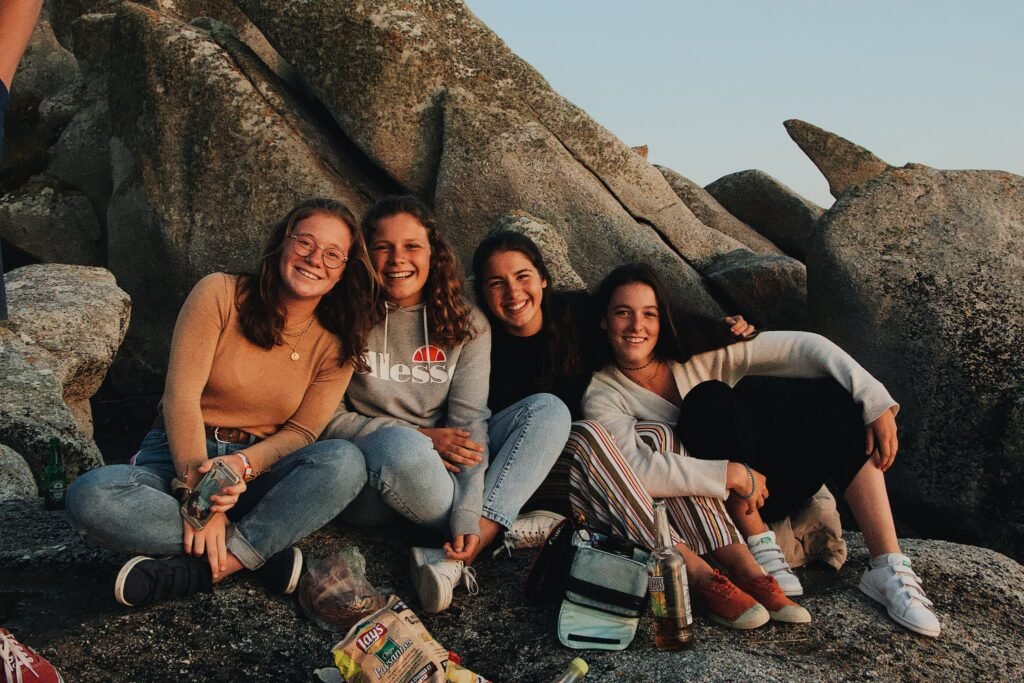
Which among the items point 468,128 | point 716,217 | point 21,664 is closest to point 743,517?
point 21,664

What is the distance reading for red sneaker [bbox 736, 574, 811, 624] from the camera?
165 inches

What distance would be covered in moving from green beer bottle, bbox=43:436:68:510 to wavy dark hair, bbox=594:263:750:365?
3149 millimetres

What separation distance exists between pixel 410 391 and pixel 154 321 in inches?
256

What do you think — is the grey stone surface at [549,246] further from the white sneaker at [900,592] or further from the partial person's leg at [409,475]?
the white sneaker at [900,592]

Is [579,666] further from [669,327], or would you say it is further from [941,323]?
[941,323]

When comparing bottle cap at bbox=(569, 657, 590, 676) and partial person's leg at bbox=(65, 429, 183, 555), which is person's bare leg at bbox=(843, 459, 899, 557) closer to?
bottle cap at bbox=(569, 657, 590, 676)

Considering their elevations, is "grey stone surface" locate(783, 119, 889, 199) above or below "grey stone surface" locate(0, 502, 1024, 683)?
above

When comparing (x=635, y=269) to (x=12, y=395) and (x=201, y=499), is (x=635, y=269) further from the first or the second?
(x=12, y=395)

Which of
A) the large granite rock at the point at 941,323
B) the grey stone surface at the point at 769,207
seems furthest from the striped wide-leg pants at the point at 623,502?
the grey stone surface at the point at 769,207

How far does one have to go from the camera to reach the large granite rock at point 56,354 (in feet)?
22.6

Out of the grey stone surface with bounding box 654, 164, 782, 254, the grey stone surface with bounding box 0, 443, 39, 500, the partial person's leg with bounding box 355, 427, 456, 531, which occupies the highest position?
the grey stone surface with bounding box 654, 164, 782, 254

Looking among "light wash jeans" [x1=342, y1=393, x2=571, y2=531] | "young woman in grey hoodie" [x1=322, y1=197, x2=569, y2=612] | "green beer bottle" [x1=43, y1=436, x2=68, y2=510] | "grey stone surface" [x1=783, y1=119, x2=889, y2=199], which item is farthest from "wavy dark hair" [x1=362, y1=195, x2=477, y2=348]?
"grey stone surface" [x1=783, y1=119, x2=889, y2=199]

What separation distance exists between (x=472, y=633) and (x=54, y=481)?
3154 mm

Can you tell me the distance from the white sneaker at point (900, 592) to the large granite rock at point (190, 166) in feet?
21.6
